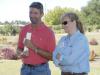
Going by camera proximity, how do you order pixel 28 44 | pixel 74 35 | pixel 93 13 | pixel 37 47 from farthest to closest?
1. pixel 93 13
2. pixel 37 47
3. pixel 28 44
4. pixel 74 35

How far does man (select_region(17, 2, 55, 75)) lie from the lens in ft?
17.7

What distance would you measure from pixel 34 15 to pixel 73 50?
1.01 metres

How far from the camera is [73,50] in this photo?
15.3ft

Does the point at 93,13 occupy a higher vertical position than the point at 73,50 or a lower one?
lower

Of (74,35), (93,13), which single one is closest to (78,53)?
(74,35)

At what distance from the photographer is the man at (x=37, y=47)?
5.40 meters

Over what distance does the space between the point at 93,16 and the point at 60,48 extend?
80.8 m

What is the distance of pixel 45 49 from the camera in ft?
18.0

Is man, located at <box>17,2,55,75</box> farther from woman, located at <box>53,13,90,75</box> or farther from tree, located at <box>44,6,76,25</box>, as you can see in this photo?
tree, located at <box>44,6,76,25</box>

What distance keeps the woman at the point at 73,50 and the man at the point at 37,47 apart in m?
0.55

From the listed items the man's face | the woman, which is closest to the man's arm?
the man's face

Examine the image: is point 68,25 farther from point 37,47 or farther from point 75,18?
point 37,47

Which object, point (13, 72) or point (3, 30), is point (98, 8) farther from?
point (13, 72)

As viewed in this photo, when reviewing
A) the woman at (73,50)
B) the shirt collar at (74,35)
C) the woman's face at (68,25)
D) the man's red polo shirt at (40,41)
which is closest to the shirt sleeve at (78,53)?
the woman at (73,50)
